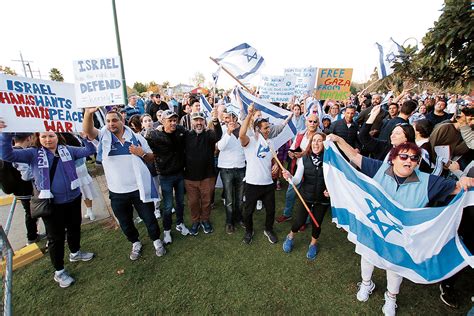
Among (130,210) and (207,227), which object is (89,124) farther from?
(207,227)

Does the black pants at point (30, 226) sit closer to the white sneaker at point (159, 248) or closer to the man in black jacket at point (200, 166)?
the white sneaker at point (159, 248)

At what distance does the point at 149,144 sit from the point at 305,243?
10.6 feet

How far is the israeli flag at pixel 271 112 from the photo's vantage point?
4432 millimetres

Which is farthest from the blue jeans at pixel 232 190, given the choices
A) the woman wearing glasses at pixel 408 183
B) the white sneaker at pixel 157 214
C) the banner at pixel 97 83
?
the woman wearing glasses at pixel 408 183

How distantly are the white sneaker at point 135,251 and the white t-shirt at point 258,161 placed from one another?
7.08ft

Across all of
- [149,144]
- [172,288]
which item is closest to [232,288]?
[172,288]

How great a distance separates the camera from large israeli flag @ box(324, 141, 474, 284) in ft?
7.88

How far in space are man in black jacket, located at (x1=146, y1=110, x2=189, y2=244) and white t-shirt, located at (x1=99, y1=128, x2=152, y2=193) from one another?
1.78 ft

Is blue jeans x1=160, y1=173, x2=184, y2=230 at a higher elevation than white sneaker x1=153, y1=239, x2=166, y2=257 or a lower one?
higher

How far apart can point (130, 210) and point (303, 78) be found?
5.58 m

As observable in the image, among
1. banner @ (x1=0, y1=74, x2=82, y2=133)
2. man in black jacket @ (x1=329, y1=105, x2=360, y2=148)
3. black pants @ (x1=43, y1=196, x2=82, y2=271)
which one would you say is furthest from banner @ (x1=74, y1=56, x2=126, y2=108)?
man in black jacket @ (x1=329, y1=105, x2=360, y2=148)

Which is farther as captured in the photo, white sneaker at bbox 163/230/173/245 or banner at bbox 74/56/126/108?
white sneaker at bbox 163/230/173/245

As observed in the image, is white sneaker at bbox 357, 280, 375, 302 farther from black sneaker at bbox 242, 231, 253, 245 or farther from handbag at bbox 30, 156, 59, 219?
handbag at bbox 30, 156, 59, 219

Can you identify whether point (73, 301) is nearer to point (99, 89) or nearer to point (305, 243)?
point (99, 89)
